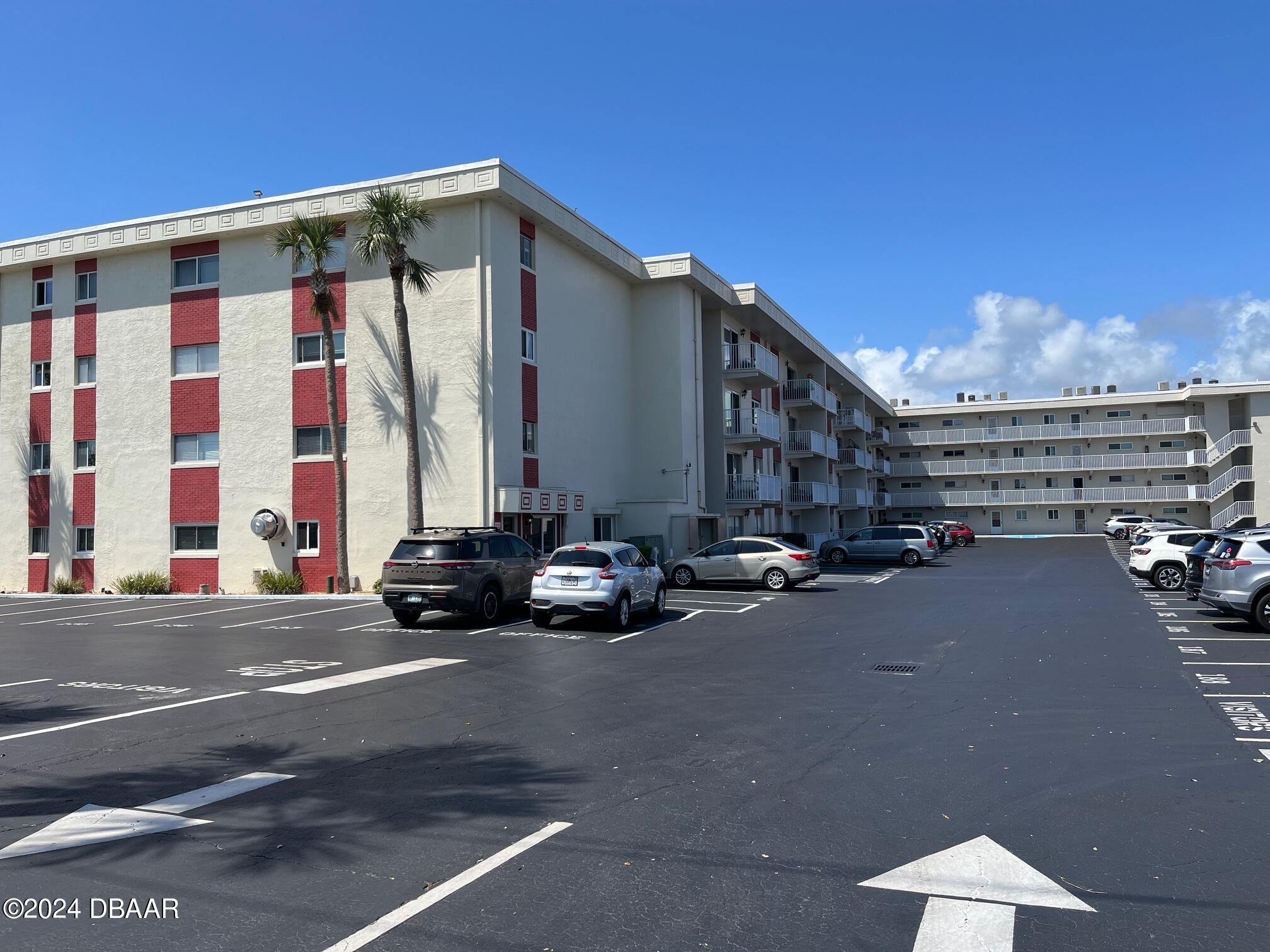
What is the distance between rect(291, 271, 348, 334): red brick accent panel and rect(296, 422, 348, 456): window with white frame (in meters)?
2.83

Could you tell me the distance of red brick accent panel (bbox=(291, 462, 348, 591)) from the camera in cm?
2736

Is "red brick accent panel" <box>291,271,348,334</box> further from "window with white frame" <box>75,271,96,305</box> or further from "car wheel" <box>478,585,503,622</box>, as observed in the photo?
"car wheel" <box>478,585,503,622</box>

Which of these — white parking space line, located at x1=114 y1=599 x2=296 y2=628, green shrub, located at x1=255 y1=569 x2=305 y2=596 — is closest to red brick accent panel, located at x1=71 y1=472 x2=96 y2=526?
green shrub, located at x1=255 y1=569 x2=305 y2=596

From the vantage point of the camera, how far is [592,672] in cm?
1273

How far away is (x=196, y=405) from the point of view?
2916 cm

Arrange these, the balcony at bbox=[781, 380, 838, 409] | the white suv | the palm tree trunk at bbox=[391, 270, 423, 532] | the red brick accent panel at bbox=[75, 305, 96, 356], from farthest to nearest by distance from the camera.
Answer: the balcony at bbox=[781, 380, 838, 409] < the red brick accent panel at bbox=[75, 305, 96, 356] < the white suv < the palm tree trunk at bbox=[391, 270, 423, 532]

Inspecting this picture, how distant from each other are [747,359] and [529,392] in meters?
14.1

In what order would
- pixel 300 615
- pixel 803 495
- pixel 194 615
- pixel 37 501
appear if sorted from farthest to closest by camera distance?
pixel 803 495 < pixel 37 501 < pixel 194 615 < pixel 300 615

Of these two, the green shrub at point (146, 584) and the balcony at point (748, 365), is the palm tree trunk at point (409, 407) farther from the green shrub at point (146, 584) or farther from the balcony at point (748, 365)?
the balcony at point (748, 365)

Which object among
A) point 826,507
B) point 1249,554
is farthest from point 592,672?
point 826,507

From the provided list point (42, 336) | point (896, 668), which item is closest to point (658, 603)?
point (896, 668)

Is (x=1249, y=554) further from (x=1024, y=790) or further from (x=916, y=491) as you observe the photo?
(x=916, y=491)

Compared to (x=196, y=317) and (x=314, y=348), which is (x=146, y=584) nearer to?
(x=196, y=317)

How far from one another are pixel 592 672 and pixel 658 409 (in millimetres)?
22099
